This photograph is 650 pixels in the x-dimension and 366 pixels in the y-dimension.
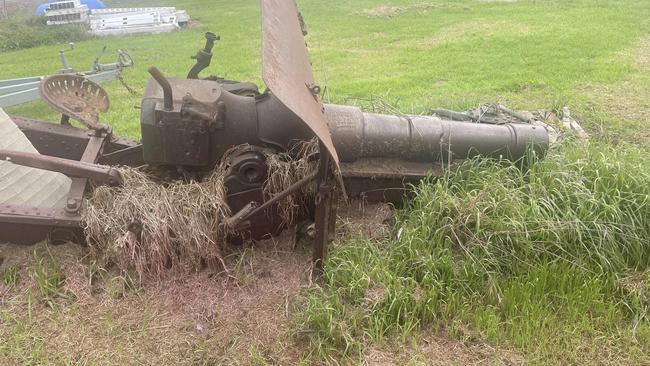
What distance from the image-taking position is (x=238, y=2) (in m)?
16.0

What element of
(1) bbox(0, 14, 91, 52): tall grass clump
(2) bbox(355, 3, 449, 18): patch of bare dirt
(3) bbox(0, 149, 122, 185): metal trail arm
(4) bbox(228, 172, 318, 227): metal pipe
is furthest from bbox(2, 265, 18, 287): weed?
(2) bbox(355, 3, 449, 18): patch of bare dirt

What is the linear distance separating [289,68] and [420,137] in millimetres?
1345

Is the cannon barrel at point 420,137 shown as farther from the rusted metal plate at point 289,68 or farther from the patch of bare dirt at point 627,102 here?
the patch of bare dirt at point 627,102

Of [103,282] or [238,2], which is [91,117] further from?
[238,2]

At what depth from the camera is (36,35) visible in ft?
41.9

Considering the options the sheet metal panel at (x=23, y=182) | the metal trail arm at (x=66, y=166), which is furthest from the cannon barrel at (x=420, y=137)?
the sheet metal panel at (x=23, y=182)

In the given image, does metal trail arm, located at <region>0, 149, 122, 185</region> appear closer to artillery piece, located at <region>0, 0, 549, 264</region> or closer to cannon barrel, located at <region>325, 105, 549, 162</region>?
artillery piece, located at <region>0, 0, 549, 264</region>

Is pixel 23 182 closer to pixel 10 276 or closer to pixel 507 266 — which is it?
pixel 10 276

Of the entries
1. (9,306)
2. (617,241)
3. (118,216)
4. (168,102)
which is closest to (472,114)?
(617,241)

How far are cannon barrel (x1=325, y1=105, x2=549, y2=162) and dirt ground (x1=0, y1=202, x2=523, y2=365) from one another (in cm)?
50

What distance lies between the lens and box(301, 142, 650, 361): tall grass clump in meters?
3.10

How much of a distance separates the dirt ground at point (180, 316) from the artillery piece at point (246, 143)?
0.65 ft

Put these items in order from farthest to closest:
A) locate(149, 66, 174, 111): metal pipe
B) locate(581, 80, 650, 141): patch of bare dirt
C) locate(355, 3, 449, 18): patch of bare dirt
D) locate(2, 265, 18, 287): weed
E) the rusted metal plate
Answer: locate(355, 3, 449, 18): patch of bare dirt < locate(581, 80, 650, 141): patch of bare dirt < locate(2, 265, 18, 287): weed < locate(149, 66, 174, 111): metal pipe < the rusted metal plate

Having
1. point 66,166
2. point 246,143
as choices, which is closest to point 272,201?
point 246,143
